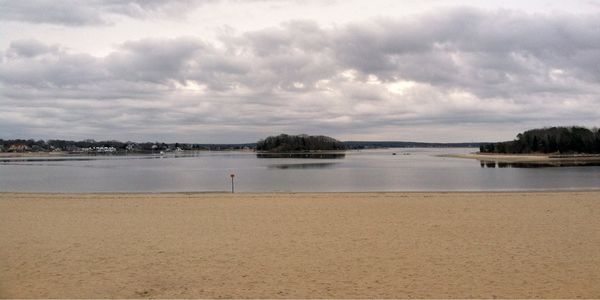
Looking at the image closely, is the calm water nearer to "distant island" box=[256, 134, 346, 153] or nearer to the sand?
the sand

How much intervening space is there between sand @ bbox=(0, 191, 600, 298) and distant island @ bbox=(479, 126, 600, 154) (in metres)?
93.1

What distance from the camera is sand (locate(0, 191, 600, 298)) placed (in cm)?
688

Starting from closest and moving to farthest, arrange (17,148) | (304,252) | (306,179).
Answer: (304,252)
(306,179)
(17,148)

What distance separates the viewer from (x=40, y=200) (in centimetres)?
1989

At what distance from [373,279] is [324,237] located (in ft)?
11.2

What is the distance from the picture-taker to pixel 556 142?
3937 inches

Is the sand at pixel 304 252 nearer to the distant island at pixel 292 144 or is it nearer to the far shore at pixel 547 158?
the far shore at pixel 547 158

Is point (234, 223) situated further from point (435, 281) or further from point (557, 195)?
point (557, 195)

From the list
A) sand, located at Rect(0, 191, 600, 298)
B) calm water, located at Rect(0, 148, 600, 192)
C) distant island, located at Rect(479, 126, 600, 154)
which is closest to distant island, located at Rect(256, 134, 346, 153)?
distant island, located at Rect(479, 126, 600, 154)

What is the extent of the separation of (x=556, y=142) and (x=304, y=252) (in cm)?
10364

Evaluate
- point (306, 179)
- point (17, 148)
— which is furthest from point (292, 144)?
point (306, 179)

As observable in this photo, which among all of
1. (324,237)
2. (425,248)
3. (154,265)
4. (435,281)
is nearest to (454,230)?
(425,248)

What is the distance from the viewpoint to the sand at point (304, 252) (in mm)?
6875

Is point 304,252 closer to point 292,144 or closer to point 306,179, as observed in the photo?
point 306,179
